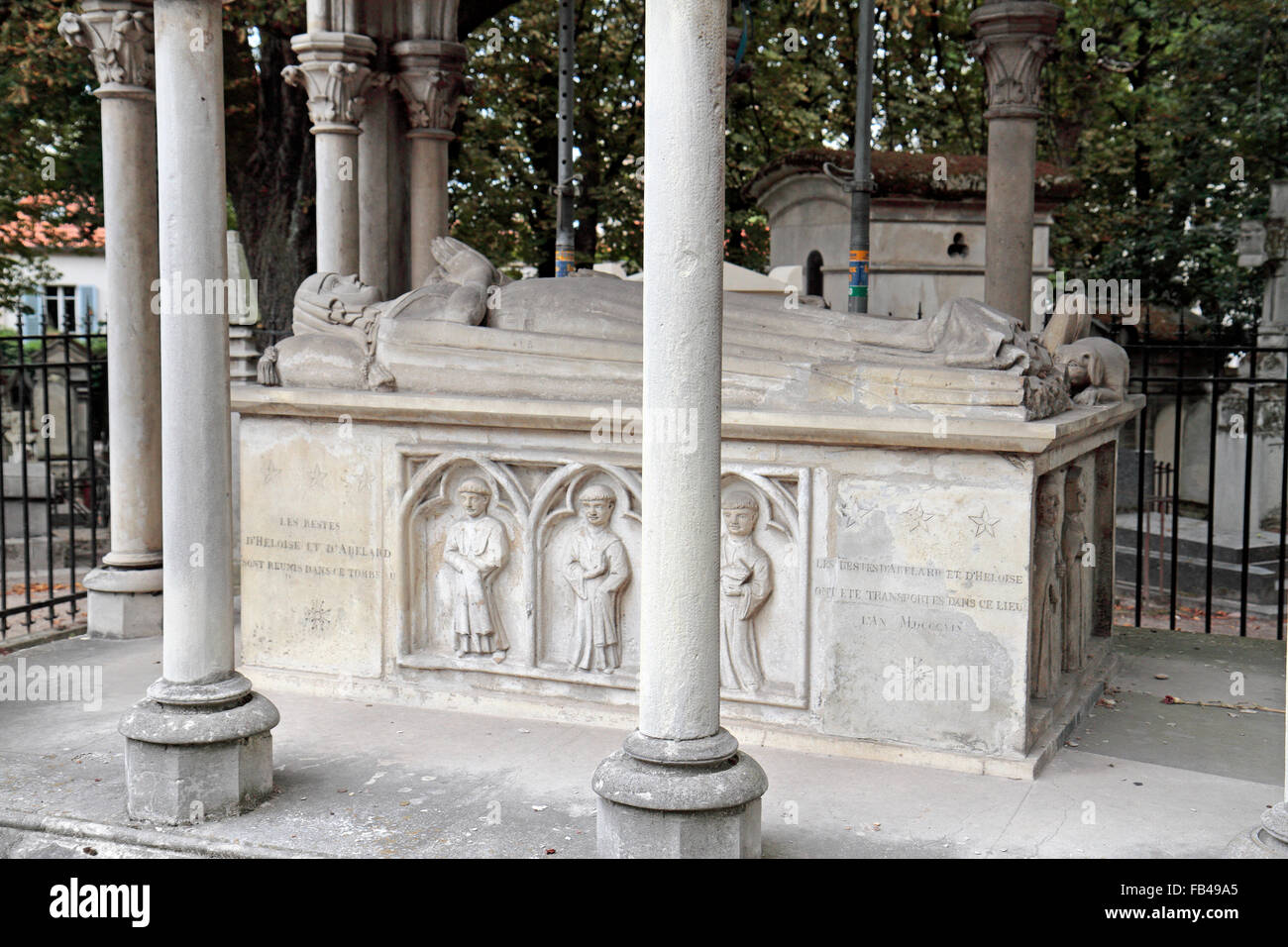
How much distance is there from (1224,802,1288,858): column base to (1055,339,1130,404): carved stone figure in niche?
8.43ft

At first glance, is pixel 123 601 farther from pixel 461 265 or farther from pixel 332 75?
pixel 332 75

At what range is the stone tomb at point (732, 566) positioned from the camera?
17.0 feet

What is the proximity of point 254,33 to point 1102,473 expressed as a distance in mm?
9226

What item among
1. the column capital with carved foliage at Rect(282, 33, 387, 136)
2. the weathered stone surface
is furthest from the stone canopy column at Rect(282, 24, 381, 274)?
the weathered stone surface

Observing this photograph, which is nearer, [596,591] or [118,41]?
[596,591]

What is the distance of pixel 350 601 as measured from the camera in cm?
A: 610

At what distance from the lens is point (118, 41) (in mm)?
7297

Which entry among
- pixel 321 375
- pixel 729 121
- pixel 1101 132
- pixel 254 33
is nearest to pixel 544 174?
pixel 729 121

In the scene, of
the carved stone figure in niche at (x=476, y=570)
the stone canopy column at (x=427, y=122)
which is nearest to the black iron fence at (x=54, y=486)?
the stone canopy column at (x=427, y=122)

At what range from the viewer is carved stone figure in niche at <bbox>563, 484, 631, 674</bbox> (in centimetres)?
568

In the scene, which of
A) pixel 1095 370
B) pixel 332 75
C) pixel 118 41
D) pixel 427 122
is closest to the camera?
pixel 1095 370

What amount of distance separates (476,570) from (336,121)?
3615mm

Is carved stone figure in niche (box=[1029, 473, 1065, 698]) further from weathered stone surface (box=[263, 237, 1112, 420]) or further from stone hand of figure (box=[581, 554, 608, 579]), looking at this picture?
stone hand of figure (box=[581, 554, 608, 579])

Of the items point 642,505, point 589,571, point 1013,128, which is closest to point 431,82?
point 1013,128
